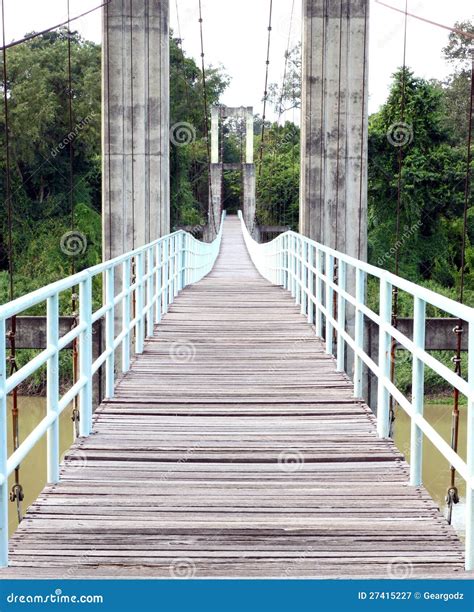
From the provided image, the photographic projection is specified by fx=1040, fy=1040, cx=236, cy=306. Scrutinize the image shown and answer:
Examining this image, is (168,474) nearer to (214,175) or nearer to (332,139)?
(332,139)

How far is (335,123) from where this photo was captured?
11055 mm

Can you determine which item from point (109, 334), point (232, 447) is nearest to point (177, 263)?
point (109, 334)

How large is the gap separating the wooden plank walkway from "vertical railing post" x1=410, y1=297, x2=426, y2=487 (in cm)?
10

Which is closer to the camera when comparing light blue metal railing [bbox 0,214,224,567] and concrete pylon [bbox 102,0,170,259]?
light blue metal railing [bbox 0,214,224,567]

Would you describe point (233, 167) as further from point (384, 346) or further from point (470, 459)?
point (470, 459)

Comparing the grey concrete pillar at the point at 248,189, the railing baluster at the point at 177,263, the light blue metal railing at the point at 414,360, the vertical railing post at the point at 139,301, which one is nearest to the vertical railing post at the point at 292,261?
the railing baluster at the point at 177,263

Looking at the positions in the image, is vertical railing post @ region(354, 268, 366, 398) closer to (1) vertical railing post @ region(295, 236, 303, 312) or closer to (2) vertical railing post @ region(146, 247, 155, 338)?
(2) vertical railing post @ region(146, 247, 155, 338)

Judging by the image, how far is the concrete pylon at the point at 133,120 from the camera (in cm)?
1083

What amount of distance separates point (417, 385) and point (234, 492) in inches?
33.7

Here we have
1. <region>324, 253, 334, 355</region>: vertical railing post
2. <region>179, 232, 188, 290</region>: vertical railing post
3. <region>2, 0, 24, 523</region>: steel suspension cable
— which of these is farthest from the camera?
<region>179, 232, 188, 290</region>: vertical railing post

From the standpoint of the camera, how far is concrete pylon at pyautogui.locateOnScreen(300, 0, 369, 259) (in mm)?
10875

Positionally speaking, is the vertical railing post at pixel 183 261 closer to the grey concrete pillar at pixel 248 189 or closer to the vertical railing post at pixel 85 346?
the vertical railing post at pixel 85 346

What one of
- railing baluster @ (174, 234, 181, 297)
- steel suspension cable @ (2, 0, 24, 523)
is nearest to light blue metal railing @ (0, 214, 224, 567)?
steel suspension cable @ (2, 0, 24, 523)

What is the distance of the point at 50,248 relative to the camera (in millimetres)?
36938
